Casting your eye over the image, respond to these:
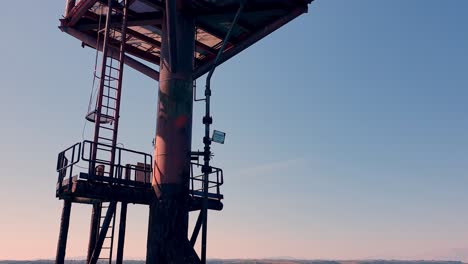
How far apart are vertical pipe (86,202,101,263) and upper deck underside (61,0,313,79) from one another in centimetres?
812

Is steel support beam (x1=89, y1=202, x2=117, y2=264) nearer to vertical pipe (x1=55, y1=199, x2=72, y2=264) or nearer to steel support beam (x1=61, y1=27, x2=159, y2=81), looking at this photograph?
vertical pipe (x1=55, y1=199, x2=72, y2=264)

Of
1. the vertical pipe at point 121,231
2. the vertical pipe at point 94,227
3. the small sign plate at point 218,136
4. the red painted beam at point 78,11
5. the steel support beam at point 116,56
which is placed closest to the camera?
the small sign plate at point 218,136

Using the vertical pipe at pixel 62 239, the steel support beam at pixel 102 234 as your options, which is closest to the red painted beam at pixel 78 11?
the steel support beam at pixel 102 234

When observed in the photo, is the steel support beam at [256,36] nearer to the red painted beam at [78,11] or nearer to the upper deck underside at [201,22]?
the upper deck underside at [201,22]

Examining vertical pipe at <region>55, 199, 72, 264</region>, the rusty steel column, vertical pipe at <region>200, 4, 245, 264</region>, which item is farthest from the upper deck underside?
vertical pipe at <region>55, 199, 72, 264</region>

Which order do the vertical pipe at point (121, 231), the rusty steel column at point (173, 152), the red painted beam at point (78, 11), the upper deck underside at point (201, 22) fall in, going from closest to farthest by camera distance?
the vertical pipe at point (121, 231), the rusty steel column at point (173, 152), the upper deck underside at point (201, 22), the red painted beam at point (78, 11)

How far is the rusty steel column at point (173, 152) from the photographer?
1741 cm

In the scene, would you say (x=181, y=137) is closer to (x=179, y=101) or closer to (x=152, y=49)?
(x=179, y=101)

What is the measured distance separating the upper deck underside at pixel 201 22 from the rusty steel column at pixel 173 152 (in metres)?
1.53

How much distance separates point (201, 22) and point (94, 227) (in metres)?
10.9

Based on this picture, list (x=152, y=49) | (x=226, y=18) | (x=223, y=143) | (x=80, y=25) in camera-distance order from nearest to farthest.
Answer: (x=223, y=143), (x=226, y=18), (x=80, y=25), (x=152, y=49)

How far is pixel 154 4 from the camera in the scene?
2044cm

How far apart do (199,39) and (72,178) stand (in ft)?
36.4

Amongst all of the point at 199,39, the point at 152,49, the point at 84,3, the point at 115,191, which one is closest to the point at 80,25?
the point at 84,3
